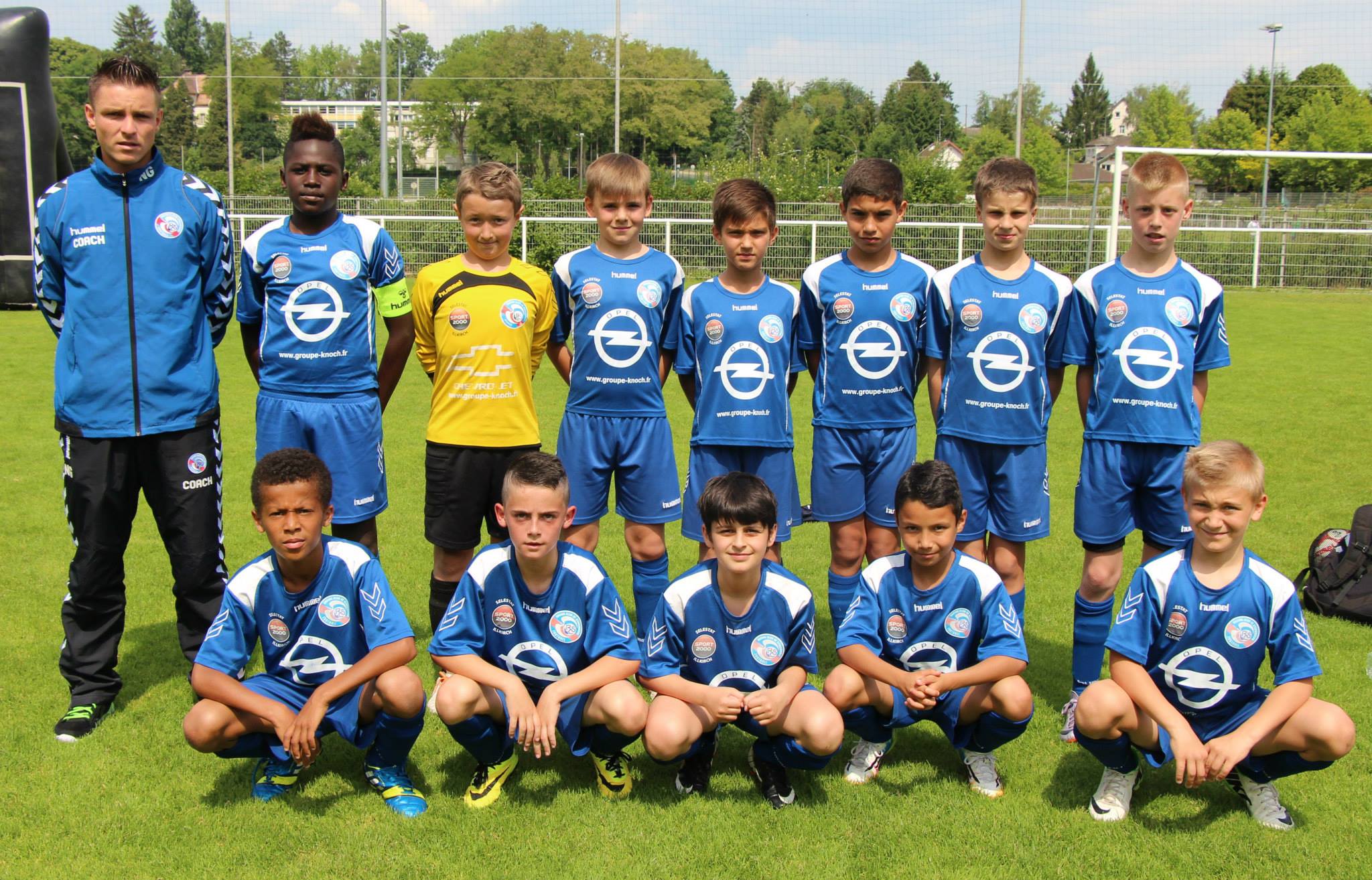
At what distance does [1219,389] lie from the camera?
1003cm

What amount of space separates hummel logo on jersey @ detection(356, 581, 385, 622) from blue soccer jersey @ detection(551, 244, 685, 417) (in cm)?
116

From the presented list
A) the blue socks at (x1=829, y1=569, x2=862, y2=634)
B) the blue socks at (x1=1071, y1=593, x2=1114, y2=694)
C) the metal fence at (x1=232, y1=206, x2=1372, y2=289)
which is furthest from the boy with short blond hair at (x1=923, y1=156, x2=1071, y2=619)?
the metal fence at (x1=232, y1=206, x2=1372, y2=289)

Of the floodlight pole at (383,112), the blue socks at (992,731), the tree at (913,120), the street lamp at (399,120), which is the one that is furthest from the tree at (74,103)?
the blue socks at (992,731)

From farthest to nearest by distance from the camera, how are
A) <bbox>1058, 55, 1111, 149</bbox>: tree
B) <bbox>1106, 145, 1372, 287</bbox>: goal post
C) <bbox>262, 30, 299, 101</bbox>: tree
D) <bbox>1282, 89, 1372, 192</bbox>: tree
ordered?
1. <bbox>1058, 55, 1111, 149</bbox>: tree
2. <bbox>262, 30, 299, 101</bbox>: tree
3. <bbox>1282, 89, 1372, 192</bbox>: tree
4. <bbox>1106, 145, 1372, 287</bbox>: goal post

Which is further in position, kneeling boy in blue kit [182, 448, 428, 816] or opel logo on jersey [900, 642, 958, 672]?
opel logo on jersey [900, 642, 958, 672]

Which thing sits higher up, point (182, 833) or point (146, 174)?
point (146, 174)

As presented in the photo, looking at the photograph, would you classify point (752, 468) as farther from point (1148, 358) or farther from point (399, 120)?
point (399, 120)

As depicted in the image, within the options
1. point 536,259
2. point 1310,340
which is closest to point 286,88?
point 536,259

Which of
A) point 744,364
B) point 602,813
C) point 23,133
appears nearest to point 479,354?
point 744,364

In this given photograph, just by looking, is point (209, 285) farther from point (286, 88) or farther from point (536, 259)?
point (286, 88)

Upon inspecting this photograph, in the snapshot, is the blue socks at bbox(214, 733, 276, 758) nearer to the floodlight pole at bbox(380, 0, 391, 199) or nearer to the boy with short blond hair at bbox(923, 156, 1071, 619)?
the boy with short blond hair at bbox(923, 156, 1071, 619)

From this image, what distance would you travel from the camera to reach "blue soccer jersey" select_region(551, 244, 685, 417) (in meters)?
3.96

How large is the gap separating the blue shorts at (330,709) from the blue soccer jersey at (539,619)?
0.32m

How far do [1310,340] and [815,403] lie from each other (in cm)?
1136
